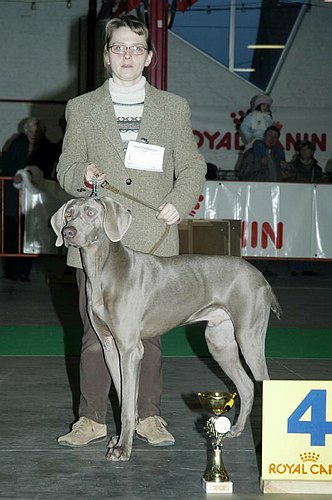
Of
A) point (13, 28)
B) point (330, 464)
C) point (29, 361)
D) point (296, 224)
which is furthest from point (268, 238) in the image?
point (13, 28)

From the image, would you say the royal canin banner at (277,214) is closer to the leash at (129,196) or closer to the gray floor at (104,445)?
the gray floor at (104,445)

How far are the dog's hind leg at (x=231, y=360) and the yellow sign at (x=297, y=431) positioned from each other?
0.88 meters

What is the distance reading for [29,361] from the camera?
245 inches

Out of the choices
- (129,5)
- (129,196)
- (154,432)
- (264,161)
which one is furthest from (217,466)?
(129,5)

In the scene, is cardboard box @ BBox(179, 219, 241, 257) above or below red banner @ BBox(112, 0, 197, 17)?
below

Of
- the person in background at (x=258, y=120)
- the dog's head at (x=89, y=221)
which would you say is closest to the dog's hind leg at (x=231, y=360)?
the dog's head at (x=89, y=221)

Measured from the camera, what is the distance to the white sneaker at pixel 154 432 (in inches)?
164

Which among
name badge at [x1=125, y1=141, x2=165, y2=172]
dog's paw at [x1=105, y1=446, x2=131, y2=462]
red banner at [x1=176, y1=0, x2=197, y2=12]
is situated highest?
red banner at [x1=176, y1=0, x2=197, y2=12]

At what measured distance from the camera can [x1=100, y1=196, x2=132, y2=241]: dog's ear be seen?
3713 mm

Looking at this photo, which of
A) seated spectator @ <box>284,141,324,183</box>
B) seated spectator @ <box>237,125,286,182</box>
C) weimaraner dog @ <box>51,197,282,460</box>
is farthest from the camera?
seated spectator @ <box>284,141,324,183</box>

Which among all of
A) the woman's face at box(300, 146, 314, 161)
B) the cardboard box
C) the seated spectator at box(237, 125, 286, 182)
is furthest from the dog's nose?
the woman's face at box(300, 146, 314, 161)

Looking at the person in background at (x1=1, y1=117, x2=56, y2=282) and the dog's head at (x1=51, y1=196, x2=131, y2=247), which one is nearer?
the dog's head at (x1=51, y1=196, x2=131, y2=247)

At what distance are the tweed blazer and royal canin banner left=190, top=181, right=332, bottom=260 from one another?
19.8 feet

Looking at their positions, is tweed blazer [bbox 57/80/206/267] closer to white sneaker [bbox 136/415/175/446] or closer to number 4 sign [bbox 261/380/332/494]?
white sneaker [bbox 136/415/175/446]
